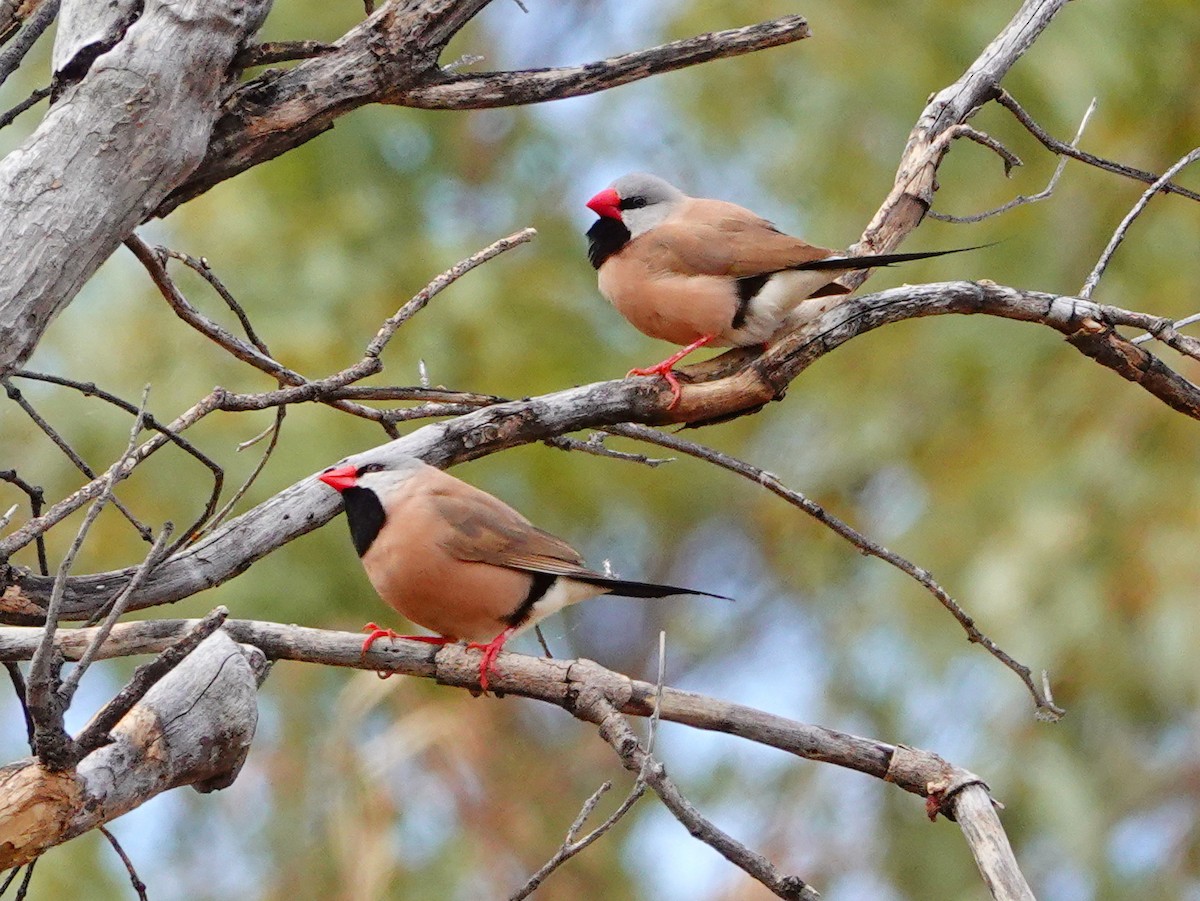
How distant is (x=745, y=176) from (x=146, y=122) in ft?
28.1

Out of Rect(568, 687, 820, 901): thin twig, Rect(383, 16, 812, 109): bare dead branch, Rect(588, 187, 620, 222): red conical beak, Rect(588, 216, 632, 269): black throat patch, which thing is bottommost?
Rect(568, 687, 820, 901): thin twig

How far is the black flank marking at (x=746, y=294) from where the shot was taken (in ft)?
13.3

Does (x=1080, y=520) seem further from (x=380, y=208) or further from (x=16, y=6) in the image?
(x=16, y=6)

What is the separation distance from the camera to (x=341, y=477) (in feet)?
11.8

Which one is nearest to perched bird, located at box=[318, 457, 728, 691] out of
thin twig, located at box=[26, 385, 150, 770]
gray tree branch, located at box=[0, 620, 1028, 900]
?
gray tree branch, located at box=[0, 620, 1028, 900]

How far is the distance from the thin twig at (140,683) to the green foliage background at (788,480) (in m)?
3.45

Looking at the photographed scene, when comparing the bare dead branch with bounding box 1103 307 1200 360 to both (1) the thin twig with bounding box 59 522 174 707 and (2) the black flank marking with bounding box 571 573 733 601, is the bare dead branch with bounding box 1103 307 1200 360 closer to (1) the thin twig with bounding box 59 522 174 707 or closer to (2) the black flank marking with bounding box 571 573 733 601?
(2) the black flank marking with bounding box 571 573 733 601

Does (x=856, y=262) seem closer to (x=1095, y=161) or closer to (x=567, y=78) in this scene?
(x=1095, y=161)

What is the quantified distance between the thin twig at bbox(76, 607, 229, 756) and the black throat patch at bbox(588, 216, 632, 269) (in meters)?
2.64

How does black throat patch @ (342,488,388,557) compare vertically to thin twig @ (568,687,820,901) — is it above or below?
above

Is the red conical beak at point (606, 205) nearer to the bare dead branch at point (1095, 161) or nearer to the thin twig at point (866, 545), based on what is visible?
the bare dead branch at point (1095, 161)

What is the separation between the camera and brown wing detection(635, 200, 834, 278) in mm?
4102

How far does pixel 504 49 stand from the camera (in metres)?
10.9

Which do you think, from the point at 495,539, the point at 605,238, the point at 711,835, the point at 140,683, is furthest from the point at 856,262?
the point at 140,683
